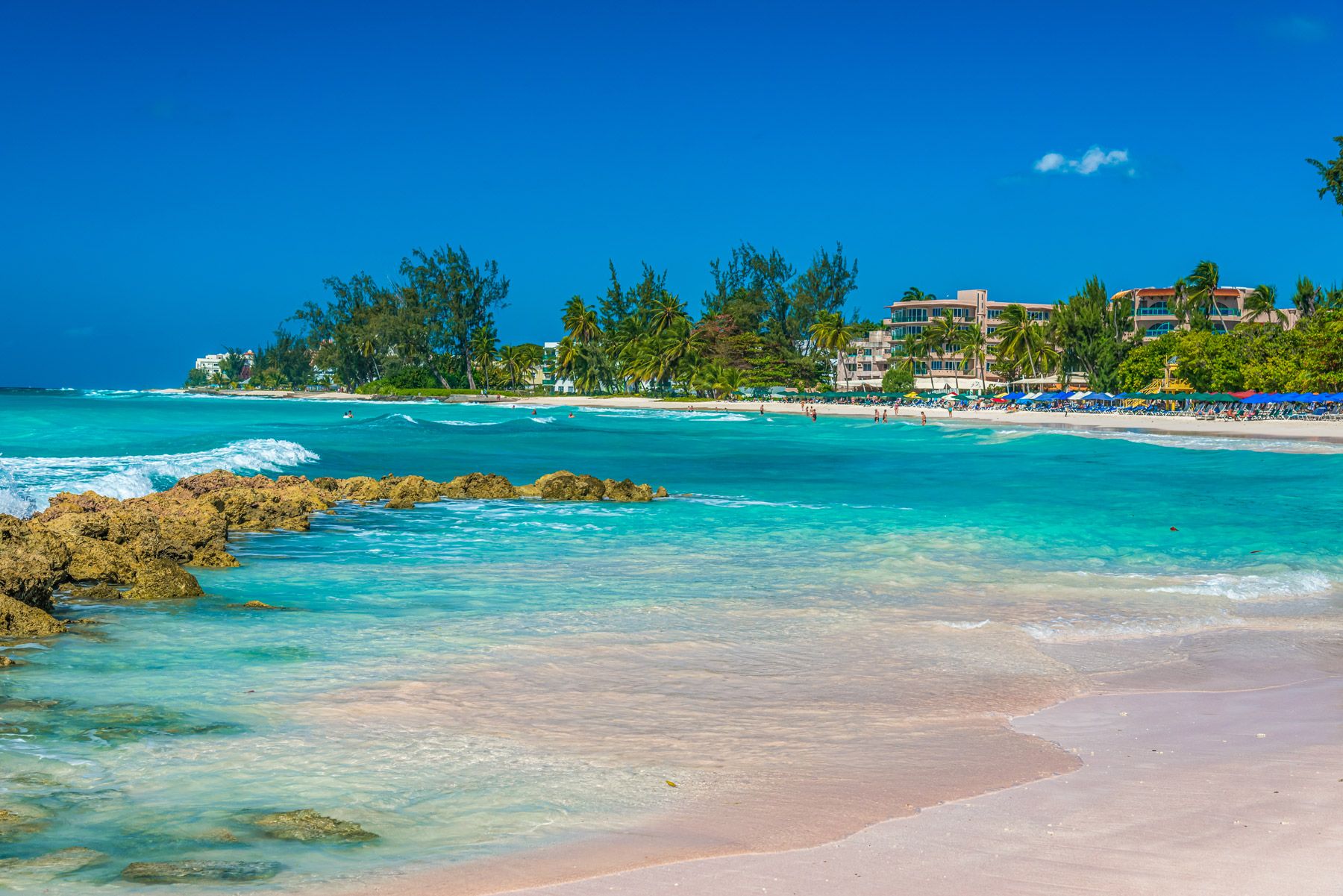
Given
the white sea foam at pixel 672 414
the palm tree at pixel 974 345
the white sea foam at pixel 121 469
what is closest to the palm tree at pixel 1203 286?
the palm tree at pixel 974 345

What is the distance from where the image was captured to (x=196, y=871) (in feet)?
18.1

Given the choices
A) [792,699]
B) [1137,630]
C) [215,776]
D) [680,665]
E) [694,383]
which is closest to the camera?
[215,776]

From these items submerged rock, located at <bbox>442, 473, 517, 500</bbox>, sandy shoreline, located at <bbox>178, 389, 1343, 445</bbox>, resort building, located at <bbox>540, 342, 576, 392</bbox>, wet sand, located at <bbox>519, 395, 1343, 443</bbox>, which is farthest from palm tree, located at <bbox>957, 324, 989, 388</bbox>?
submerged rock, located at <bbox>442, 473, 517, 500</bbox>

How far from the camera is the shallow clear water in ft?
21.9

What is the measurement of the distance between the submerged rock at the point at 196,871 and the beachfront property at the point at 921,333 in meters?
129

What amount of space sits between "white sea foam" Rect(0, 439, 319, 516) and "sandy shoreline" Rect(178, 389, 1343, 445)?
150 ft

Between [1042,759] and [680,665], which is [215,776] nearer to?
[680,665]

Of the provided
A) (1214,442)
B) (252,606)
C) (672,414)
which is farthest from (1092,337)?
(252,606)

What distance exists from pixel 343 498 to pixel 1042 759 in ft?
73.0

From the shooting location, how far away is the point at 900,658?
425 inches

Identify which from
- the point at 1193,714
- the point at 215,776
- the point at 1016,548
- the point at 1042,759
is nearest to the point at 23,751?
the point at 215,776

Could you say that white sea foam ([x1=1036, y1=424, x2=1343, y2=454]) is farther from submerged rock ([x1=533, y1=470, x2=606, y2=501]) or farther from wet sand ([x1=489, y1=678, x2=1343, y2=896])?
wet sand ([x1=489, y1=678, x2=1343, y2=896])

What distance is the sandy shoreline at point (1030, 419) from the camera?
58.6 m

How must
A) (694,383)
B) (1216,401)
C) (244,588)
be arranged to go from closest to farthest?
(244,588)
(1216,401)
(694,383)
